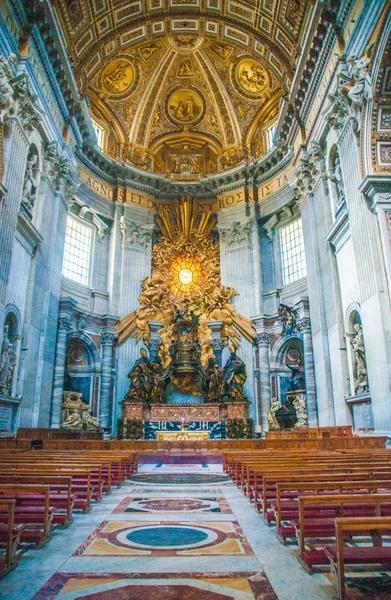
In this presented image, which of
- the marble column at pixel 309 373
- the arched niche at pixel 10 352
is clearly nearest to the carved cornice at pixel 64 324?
the arched niche at pixel 10 352

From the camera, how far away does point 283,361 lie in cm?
2098

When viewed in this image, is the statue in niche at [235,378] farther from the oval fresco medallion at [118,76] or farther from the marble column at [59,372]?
the oval fresco medallion at [118,76]

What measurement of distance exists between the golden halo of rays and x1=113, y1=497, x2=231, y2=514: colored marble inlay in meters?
19.1

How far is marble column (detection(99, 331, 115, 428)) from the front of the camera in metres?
19.7

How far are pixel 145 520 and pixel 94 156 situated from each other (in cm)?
2042

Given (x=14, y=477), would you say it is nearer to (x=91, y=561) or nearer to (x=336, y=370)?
(x=91, y=561)

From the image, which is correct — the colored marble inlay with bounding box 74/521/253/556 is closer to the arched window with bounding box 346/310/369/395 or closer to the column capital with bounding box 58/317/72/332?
the arched window with bounding box 346/310/369/395

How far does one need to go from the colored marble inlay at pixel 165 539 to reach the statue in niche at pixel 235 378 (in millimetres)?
15492

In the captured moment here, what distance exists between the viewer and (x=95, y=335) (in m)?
21.0

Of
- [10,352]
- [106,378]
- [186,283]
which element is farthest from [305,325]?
[10,352]

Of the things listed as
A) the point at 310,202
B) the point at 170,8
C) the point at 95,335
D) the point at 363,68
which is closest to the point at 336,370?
the point at 310,202

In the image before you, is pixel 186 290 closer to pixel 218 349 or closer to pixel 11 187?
pixel 218 349

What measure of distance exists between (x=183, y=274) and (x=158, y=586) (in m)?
22.6

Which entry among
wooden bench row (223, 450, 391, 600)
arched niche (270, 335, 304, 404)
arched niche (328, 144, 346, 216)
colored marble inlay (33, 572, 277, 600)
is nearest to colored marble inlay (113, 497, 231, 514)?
wooden bench row (223, 450, 391, 600)
